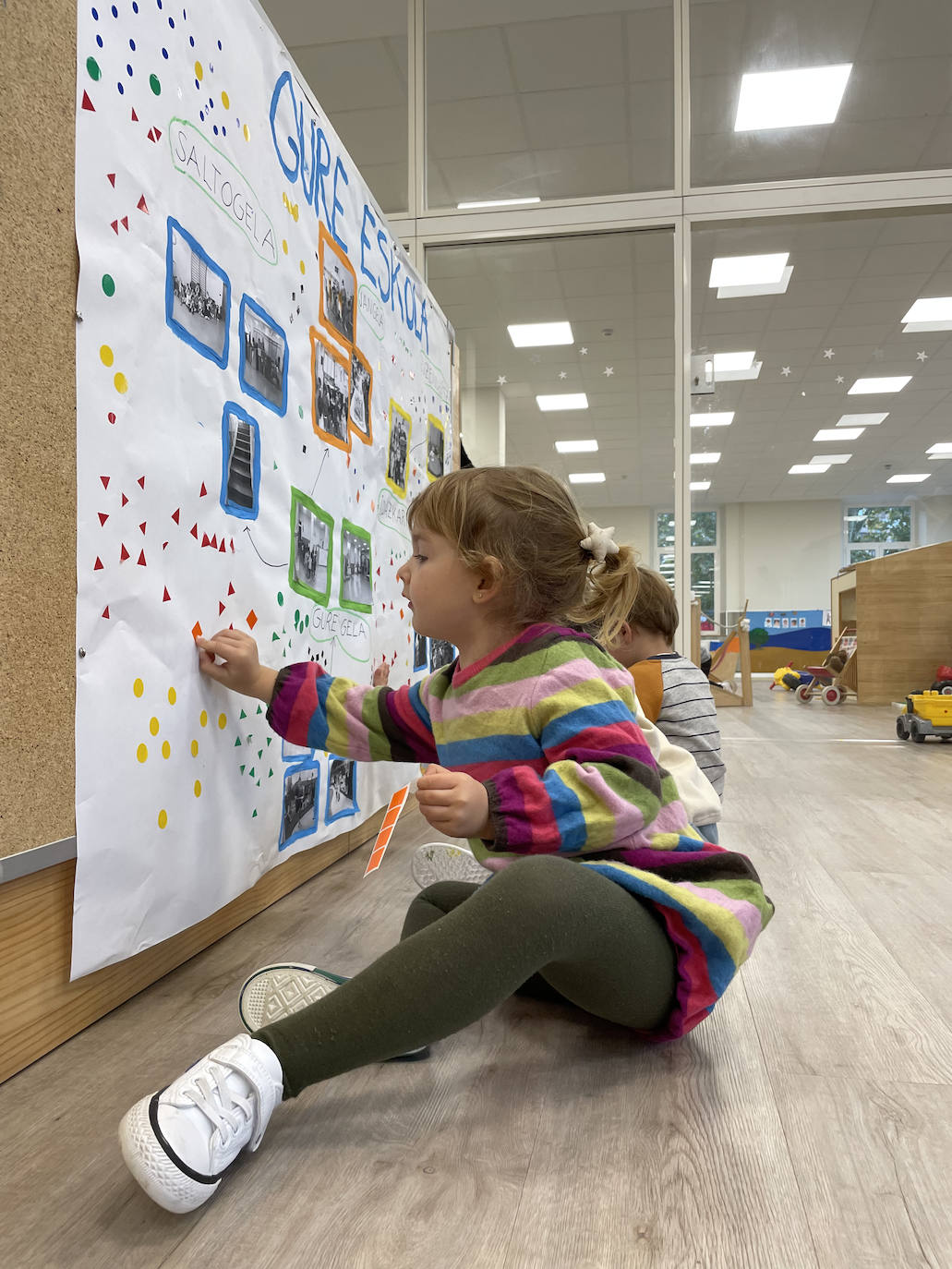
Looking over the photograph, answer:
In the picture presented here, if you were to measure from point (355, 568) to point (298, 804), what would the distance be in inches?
18.7

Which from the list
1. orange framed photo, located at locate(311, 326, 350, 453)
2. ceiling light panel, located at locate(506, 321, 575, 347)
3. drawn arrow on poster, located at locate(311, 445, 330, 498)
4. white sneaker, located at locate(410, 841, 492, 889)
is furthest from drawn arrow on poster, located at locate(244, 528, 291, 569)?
ceiling light panel, located at locate(506, 321, 575, 347)

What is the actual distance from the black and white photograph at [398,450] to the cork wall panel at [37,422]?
1120 millimetres

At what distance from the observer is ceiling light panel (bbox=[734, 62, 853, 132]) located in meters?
3.58

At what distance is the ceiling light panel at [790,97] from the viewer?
358 centimetres

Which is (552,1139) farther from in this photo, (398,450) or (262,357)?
(398,450)

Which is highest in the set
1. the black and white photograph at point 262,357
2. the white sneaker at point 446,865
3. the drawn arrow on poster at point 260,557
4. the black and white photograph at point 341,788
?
the black and white photograph at point 262,357

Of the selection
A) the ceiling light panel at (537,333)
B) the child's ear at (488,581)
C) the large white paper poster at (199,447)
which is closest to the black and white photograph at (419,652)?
the large white paper poster at (199,447)

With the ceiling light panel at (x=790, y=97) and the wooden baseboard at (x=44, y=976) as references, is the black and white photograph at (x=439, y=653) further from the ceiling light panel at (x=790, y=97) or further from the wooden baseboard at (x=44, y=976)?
the ceiling light panel at (x=790, y=97)

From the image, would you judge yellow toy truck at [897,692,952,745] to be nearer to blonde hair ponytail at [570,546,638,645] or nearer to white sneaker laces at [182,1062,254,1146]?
blonde hair ponytail at [570,546,638,645]

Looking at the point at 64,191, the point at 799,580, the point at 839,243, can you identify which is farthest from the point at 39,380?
the point at 799,580

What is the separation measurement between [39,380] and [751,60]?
3779 millimetres

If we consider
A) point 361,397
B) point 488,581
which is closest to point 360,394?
point 361,397

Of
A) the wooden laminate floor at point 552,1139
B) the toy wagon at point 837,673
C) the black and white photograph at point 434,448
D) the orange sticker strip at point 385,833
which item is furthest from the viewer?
the toy wagon at point 837,673

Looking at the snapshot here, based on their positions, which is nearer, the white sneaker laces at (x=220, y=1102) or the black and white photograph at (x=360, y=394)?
the white sneaker laces at (x=220, y=1102)
